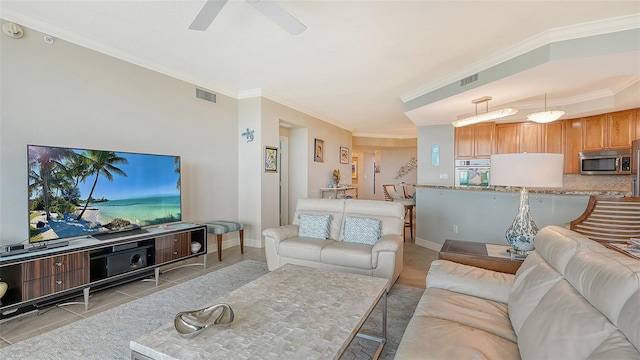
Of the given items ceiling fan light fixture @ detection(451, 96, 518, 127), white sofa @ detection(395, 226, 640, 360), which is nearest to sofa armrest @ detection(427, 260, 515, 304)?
white sofa @ detection(395, 226, 640, 360)

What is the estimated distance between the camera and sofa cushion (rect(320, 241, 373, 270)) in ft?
9.19

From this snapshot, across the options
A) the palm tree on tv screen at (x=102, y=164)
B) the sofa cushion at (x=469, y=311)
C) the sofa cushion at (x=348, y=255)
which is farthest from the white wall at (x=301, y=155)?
the sofa cushion at (x=469, y=311)

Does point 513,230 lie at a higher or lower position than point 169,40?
lower

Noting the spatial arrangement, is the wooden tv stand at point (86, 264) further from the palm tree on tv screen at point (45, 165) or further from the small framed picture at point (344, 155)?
the small framed picture at point (344, 155)

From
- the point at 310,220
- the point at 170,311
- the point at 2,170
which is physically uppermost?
the point at 2,170

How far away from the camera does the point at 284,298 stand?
68.7 inches

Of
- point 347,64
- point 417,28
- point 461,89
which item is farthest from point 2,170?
point 461,89

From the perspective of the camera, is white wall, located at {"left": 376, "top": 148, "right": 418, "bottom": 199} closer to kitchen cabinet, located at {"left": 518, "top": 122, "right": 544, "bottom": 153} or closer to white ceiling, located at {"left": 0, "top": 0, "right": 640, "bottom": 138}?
kitchen cabinet, located at {"left": 518, "top": 122, "right": 544, "bottom": 153}

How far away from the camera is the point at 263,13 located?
1.97 meters

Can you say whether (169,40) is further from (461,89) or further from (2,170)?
(461,89)

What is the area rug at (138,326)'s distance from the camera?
6.08ft

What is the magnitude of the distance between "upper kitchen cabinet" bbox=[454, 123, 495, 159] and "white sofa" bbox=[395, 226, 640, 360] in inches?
164

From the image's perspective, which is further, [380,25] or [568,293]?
[380,25]

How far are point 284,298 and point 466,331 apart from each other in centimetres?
102
